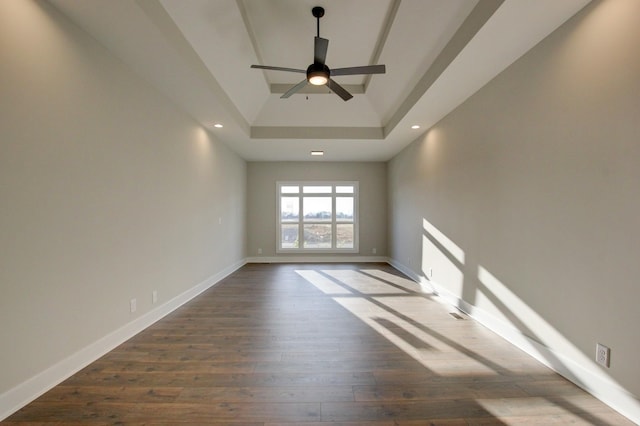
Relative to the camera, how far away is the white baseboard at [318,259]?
24.2 ft

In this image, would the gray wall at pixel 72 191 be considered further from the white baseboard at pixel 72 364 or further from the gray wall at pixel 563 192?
the gray wall at pixel 563 192

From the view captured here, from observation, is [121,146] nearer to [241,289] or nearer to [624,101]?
[241,289]

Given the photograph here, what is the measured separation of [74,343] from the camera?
220cm

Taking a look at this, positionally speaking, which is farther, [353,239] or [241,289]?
[353,239]

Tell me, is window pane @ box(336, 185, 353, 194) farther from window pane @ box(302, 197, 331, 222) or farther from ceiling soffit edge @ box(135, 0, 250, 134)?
ceiling soffit edge @ box(135, 0, 250, 134)

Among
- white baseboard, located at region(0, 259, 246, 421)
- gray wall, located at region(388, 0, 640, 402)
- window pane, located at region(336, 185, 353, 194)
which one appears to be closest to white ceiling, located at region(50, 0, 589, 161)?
gray wall, located at region(388, 0, 640, 402)

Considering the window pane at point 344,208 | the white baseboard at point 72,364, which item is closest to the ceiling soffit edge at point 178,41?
the white baseboard at point 72,364

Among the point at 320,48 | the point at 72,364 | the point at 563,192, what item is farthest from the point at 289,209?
the point at 563,192

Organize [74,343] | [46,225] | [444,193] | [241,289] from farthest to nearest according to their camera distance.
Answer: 1. [241,289]
2. [444,193]
3. [74,343]
4. [46,225]

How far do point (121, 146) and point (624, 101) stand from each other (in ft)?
12.8

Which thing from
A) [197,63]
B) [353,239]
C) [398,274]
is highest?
[197,63]

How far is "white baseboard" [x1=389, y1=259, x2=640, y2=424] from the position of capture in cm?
175

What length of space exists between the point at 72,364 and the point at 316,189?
592 centimetres

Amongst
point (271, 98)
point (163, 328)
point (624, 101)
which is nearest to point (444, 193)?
point (624, 101)
